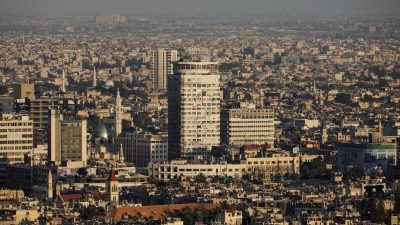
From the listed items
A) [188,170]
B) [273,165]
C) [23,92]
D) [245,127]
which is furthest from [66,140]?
[23,92]

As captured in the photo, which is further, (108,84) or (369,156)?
(108,84)

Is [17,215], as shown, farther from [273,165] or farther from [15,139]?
[273,165]

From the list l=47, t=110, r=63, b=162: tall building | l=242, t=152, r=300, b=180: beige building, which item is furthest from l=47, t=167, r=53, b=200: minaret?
l=242, t=152, r=300, b=180: beige building

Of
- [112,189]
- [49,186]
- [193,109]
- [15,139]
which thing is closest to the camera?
[112,189]

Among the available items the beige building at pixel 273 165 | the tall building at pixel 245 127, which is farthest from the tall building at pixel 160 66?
the beige building at pixel 273 165

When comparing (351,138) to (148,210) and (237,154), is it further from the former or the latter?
(148,210)

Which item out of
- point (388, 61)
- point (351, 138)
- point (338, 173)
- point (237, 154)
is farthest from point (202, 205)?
point (388, 61)

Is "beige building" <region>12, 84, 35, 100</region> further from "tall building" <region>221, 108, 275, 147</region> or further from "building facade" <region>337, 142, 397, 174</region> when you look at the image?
"building facade" <region>337, 142, 397, 174</region>
